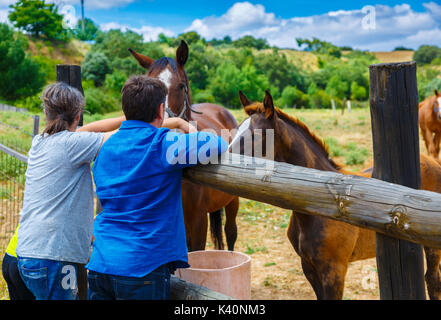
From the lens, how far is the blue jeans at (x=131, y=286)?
6.06ft

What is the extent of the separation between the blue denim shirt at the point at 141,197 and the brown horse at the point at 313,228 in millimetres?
1142

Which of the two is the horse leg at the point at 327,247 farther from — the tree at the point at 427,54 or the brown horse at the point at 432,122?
the tree at the point at 427,54

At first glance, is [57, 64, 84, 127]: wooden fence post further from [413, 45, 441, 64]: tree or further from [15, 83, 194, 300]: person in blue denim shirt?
[413, 45, 441, 64]: tree

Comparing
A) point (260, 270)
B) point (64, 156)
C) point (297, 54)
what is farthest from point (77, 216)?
point (297, 54)

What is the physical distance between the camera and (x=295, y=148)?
10.7 ft

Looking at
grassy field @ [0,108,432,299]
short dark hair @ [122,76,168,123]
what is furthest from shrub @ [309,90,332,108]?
short dark hair @ [122,76,168,123]

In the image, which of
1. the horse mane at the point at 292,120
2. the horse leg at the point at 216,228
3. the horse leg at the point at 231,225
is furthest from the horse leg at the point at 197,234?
the horse leg at the point at 231,225

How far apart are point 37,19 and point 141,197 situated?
6105 centimetres

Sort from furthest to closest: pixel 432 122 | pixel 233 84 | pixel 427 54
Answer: pixel 427 54 → pixel 233 84 → pixel 432 122

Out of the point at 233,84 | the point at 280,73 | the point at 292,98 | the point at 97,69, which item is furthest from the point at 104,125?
the point at 280,73

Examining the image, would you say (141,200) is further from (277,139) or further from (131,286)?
(277,139)

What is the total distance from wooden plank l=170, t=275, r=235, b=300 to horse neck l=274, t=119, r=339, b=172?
138 cm

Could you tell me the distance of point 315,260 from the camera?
126 inches
